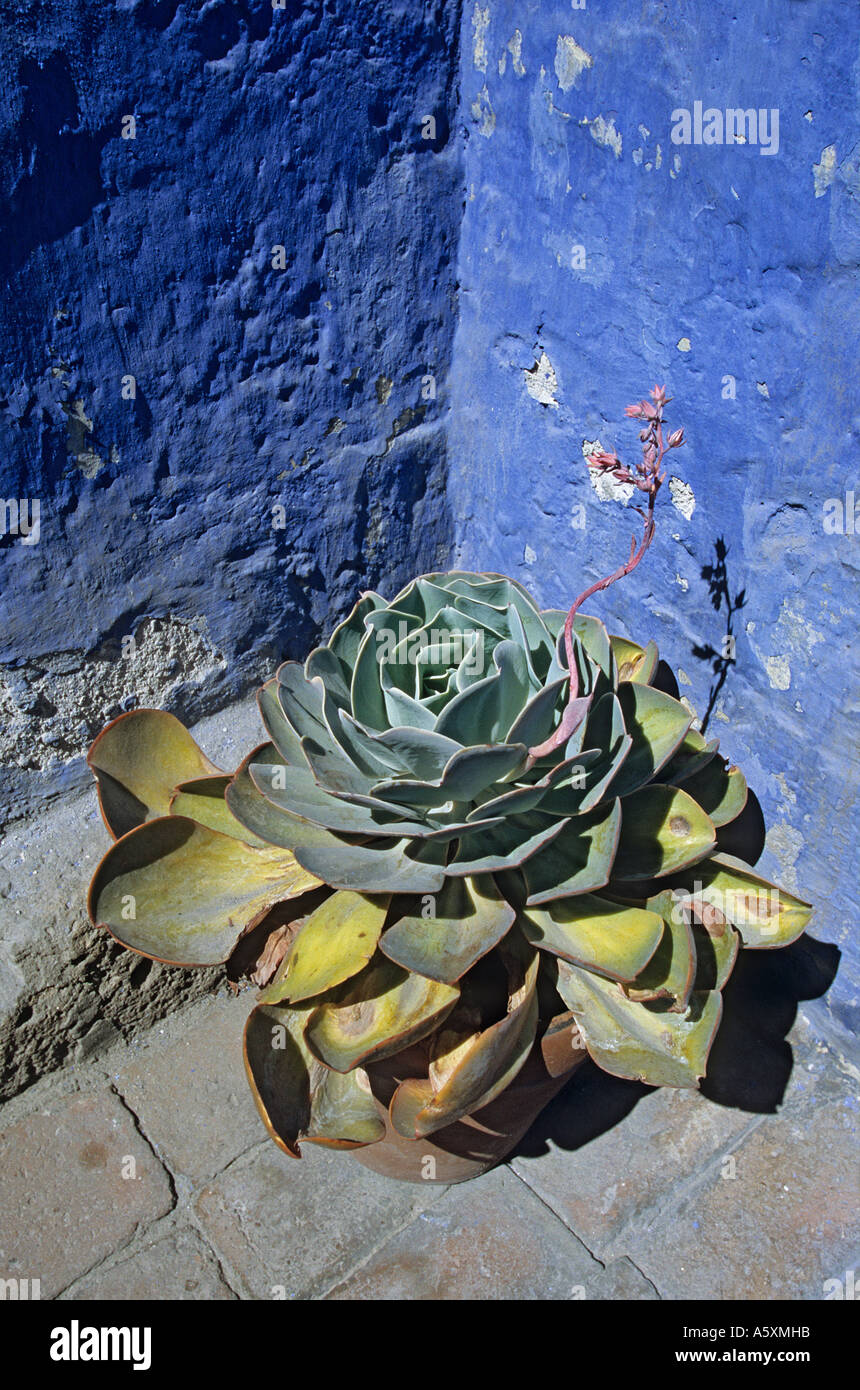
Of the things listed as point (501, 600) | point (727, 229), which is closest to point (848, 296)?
point (727, 229)

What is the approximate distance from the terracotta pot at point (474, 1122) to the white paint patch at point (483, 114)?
1.69 metres

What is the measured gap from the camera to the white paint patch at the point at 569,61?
187 cm

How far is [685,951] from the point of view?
Result: 1594mm

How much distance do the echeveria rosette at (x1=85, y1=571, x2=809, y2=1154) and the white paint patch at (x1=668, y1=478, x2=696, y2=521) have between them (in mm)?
301

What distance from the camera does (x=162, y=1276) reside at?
1.75 m

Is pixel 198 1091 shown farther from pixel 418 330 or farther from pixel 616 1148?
pixel 418 330

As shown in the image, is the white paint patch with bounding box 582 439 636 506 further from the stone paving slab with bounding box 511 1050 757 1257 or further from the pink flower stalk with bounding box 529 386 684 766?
the stone paving slab with bounding box 511 1050 757 1257

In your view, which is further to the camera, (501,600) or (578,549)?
(578,549)

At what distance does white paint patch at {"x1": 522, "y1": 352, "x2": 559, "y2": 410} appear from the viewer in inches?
85.4

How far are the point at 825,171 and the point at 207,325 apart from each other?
108 centimetres

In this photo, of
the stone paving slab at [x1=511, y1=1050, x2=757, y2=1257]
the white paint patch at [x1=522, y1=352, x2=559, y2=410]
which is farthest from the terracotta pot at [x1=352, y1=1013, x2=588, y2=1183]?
the white paint patch at [x1=522, y1=352, x2=559, y2=410]

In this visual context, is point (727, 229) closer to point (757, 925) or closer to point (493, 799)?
point (493, 799)

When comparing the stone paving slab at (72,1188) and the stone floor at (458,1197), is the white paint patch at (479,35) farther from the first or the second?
the stone paving slab at (72,1188)
